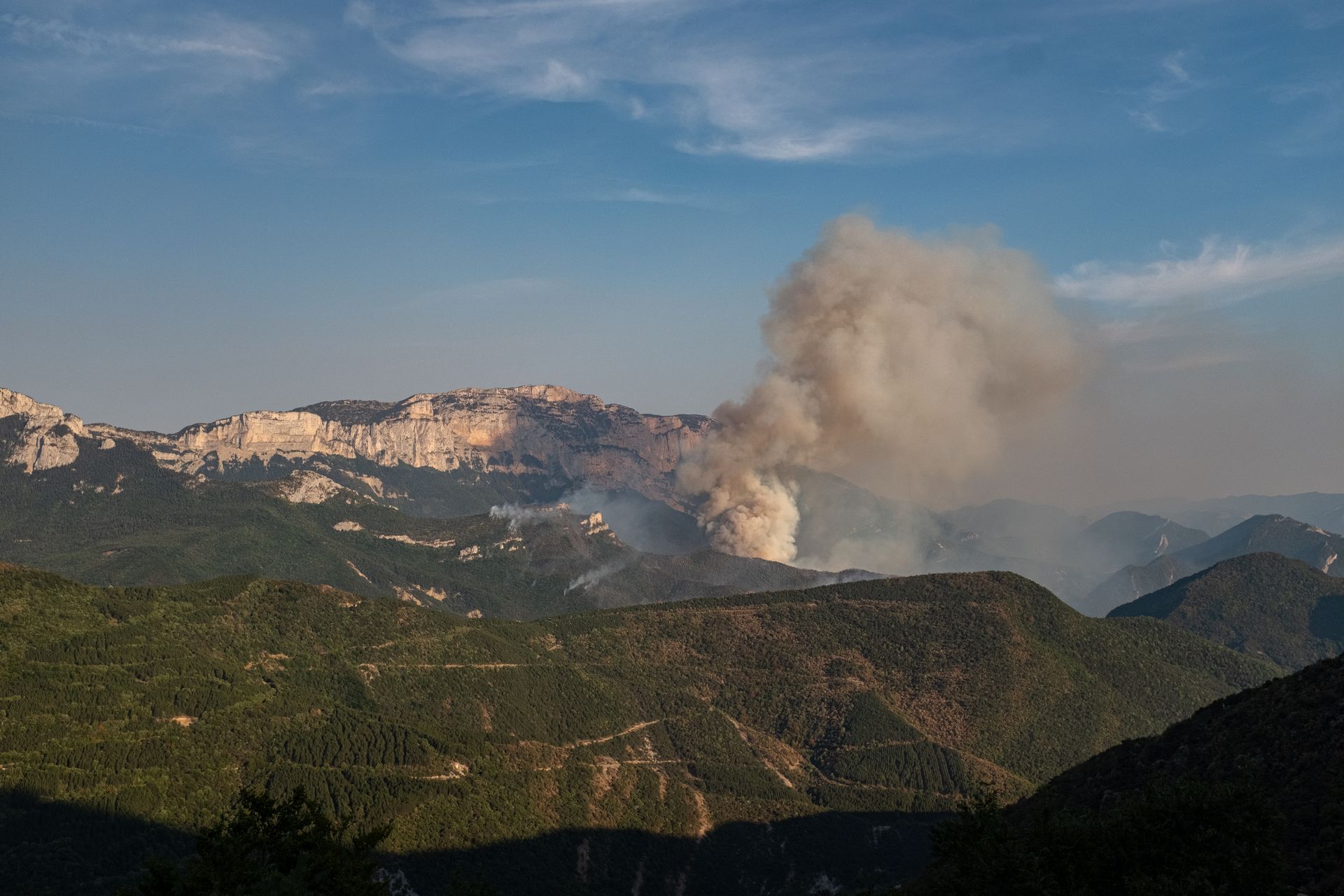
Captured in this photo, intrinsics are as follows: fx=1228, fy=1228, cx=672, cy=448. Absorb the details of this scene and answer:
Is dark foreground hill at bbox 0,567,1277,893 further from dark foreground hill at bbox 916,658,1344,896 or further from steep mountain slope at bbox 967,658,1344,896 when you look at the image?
dark foreground hill at bbox 916,658,1344,896

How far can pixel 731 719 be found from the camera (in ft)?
613

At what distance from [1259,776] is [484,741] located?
338 ft

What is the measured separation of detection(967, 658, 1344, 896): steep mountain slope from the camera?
196 ft

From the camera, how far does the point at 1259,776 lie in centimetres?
7431

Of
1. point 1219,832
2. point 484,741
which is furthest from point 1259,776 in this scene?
point 484,741

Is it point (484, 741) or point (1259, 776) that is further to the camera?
point (484, 741)

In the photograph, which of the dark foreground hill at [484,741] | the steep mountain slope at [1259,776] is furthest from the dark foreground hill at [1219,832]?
the dark foreground hill at [484,741]

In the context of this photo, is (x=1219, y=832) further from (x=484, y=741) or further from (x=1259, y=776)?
(x=484, y=741)

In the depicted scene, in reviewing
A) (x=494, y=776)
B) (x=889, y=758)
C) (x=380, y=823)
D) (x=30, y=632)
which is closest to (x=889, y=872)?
(x=889, y=758)

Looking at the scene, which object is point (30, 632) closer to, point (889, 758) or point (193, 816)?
point (193, 816)

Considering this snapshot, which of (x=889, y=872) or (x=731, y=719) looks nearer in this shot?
(x=889, y=872)

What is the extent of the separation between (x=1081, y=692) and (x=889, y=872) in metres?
67.4

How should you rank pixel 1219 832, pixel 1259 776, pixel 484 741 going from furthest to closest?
pixel 484 741 < pixel 1259 776 < pixel 1219 832

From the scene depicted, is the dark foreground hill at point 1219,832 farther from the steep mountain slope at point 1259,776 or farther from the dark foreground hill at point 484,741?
the dark foreground hill at point 484,741
